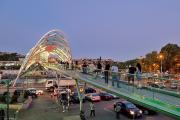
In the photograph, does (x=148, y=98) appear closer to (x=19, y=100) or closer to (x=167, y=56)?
(x=19, y=100)

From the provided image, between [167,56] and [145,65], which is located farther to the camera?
[145,65]

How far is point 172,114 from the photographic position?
52.3 ft

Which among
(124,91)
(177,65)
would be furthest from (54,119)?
(177,65)

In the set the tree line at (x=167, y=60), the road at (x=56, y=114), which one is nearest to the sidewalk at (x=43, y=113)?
the road at (x=56, y=114)

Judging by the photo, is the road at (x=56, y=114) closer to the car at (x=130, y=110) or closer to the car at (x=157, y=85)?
the car at (x=130, y=110)

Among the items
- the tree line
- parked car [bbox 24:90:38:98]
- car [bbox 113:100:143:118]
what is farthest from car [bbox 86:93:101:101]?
the tree line

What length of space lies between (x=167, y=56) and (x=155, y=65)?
434 centimetres

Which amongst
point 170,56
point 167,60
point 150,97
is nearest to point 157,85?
point 150,97

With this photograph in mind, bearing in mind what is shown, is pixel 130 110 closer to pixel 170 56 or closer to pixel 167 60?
pixel 167 60

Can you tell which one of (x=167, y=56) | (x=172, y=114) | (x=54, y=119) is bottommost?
(x=54, y=119)

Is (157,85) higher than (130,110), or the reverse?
(157,85)

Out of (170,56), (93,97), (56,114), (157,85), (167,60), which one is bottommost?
(56,114)

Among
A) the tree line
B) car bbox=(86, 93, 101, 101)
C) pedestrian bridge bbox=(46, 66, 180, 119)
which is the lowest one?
car bbox=(86, 93, 101, 101)

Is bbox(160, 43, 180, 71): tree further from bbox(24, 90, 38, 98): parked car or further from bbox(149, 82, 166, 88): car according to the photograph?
bbox(149, 82, 166, 88): car
